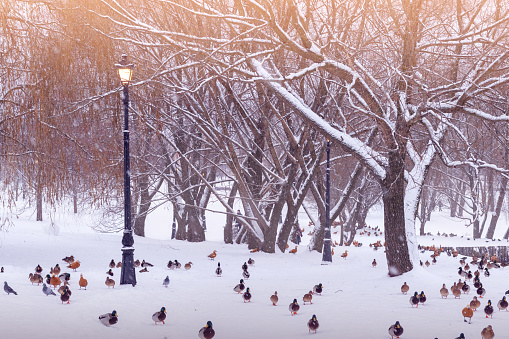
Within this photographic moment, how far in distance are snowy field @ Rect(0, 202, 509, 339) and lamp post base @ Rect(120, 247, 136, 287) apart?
0.90 ft

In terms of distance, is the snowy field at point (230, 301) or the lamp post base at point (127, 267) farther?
the lamp post base at point (127, 267)

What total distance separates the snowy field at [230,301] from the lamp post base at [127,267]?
0.28 metres

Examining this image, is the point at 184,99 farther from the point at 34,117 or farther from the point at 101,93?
the point at 34,117

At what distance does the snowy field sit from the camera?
29.0 feet

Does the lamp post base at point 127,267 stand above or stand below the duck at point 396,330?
above

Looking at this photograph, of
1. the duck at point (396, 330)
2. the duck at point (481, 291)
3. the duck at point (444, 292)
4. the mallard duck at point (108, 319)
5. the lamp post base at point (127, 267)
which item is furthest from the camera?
the lamp post base at point (127, 267)

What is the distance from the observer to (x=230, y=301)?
12.1m

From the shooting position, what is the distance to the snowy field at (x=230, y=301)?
8.84 meters

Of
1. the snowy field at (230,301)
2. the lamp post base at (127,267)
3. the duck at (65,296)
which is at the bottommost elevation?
the snowy field at (230,301)

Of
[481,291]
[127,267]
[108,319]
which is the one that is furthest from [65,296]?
[481,291]

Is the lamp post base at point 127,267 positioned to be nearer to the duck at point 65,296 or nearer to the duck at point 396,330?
the duck at point 65,296

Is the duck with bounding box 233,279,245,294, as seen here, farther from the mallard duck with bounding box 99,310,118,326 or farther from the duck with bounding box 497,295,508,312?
the duck with bounding box 497,295,508,312

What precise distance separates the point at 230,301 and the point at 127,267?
99.2 inches

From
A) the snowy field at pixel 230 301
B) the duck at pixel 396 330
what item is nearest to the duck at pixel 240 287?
the snowy field at pixel 230 301
